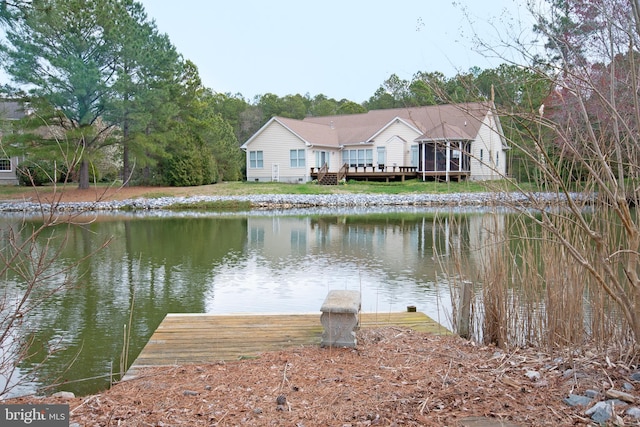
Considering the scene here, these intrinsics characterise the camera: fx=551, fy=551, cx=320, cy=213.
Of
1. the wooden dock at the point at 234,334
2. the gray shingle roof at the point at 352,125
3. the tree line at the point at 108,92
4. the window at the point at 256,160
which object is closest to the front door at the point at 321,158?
the gray shingle roof at the point at 352,125

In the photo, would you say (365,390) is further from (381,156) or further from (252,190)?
(381,156)

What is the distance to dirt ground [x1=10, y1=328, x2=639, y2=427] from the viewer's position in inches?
125

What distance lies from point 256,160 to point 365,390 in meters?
31.2

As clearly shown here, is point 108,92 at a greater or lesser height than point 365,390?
greater

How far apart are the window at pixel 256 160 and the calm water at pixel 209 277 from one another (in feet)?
53.9

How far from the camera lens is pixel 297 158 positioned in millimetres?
32781

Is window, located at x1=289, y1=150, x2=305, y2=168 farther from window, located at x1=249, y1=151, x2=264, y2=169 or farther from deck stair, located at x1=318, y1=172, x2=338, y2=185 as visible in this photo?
window, located at x1=249, y1=151, x2=264, y2=169

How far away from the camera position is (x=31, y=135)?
82.6 feet

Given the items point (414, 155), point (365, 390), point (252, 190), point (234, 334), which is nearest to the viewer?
point (365, 390)

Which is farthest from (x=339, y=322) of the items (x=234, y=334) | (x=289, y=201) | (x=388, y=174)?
(x=388, y=174)

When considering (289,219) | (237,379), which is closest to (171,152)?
(289,219)

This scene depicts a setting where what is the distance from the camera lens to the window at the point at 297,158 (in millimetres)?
32603

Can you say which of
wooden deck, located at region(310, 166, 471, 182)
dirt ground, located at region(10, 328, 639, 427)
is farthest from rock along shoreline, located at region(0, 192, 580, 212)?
dirt ground, located at region(10, 328, 639, 427)

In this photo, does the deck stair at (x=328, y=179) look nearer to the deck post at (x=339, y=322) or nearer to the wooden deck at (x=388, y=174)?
the wooden deck at (x=388, y=174)
